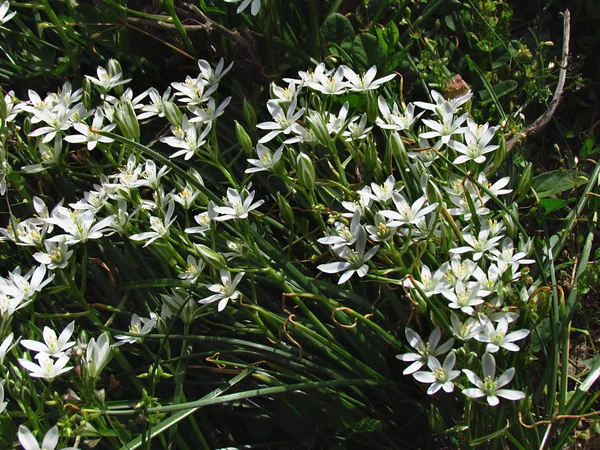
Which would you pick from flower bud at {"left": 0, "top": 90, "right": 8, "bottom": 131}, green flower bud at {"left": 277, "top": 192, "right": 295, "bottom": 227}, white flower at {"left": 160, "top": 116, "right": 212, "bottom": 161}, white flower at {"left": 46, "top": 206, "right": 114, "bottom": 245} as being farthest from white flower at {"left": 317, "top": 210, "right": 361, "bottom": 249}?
flower bud at {"left": 0, "top": 90, "right": 8, "bottom": 131}

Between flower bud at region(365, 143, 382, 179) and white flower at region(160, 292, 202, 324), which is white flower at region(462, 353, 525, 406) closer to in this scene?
flower bud at region(365, 143, 382, 179)

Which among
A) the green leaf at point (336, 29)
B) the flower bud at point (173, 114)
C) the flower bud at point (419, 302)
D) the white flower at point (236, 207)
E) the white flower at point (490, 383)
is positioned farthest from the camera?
the green leaf at point (336, 29)

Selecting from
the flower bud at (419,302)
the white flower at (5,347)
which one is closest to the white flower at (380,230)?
Answer: the flower bud at (419,302)

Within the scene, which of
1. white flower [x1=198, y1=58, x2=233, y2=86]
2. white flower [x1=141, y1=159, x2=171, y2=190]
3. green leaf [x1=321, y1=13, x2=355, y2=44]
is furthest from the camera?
green leaf [x1=321, y1=13, x2=355, y2=44]

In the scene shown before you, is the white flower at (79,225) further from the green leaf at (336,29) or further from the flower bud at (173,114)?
the green leaf at (336,29)

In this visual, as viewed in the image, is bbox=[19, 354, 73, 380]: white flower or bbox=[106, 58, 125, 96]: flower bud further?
bbox=[106, 58, 125, 96]: flower bud

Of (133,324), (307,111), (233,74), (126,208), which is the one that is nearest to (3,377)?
(133,324)
